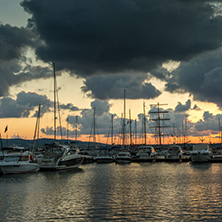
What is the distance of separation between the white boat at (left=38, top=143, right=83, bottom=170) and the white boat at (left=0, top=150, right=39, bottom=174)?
1.92 metres

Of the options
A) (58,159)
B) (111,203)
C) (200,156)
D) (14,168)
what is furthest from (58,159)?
(200,156)

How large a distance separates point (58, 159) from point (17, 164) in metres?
7.72

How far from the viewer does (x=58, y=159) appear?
5550 cm

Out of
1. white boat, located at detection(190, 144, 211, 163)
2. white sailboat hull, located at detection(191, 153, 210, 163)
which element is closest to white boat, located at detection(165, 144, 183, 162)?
white boat, located at detection(190, 144, 211, 163)

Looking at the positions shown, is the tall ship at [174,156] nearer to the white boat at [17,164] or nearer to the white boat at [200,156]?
the white boat at [200,156]

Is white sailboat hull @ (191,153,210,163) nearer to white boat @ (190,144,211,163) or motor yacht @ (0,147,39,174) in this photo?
white boat @ (190,144,211,163)

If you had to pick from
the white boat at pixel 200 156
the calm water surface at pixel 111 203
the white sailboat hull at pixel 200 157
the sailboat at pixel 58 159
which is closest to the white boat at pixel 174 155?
the white boat at pixel 200 156

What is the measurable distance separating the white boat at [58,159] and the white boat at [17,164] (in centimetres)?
192

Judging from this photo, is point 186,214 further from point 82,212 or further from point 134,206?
point 82,212

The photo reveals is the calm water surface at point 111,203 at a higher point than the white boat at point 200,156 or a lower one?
lower

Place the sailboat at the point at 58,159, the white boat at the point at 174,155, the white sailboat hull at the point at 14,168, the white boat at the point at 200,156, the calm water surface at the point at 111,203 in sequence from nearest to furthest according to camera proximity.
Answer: the calm water surface at the point at 111,203 < the white sailboat hull at the point at 14,168 < the sailboat at the point at 58,159 < the white boat at the point at 200,156 < the white boat at the point at 174,155

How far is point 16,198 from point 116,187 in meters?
11.4

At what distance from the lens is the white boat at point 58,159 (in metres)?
54.6

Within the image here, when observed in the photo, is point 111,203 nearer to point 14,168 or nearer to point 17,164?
point 17,164
